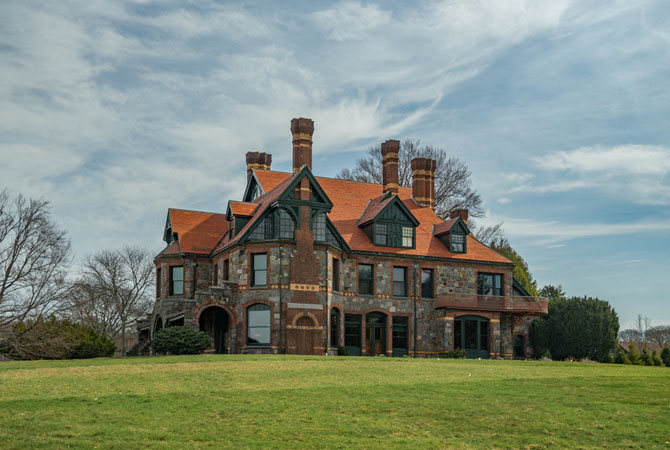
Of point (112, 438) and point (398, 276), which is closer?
point (112, 438)

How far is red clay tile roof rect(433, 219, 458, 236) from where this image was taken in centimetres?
4331

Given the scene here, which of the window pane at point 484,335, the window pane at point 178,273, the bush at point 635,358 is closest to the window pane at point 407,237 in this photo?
the window pane at point 484,335

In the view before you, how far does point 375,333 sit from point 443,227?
26.5 ft

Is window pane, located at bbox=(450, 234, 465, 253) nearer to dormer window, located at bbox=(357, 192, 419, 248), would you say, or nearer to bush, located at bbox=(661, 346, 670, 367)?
dormer window, located at bbox=(357, 192, 419, 248)

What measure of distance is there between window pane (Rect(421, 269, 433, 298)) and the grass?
663 inches

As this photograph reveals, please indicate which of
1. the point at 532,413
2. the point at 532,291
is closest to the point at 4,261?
the point at 532,413

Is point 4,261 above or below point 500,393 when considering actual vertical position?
above

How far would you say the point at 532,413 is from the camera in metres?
17.1

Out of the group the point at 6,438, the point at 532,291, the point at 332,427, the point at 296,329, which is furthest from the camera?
the point at 532,291

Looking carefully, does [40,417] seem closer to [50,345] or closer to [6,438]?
[6,438]

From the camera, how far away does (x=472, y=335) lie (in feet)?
139

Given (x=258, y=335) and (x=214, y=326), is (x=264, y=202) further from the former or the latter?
(x=258, y=335)

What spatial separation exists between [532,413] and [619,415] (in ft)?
6.78

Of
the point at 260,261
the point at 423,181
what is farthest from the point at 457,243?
the point at 260,261
